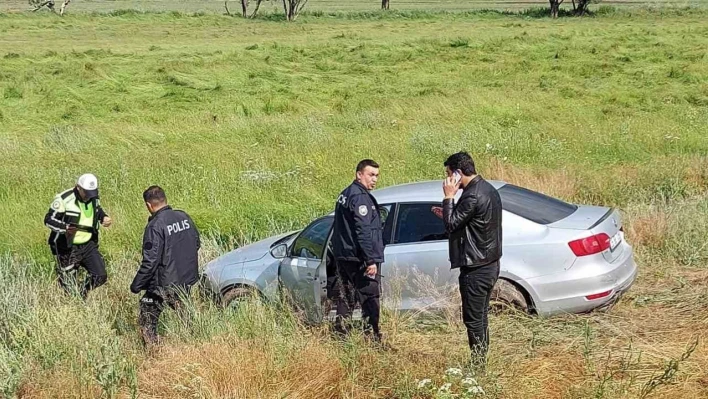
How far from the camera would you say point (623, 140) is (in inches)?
593

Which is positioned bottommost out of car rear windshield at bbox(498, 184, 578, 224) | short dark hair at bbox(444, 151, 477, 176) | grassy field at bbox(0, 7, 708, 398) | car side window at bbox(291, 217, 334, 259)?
grassy field at bbox(0, 7, 708, 398)

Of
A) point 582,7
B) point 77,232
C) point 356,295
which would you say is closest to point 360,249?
point 356,295

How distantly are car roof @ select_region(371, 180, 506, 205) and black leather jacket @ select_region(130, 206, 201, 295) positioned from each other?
1.88 m

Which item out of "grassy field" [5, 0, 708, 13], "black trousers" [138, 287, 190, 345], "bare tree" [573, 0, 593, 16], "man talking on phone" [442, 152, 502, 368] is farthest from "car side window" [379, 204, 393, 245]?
"grassy field" [5, 0, 708, 13]

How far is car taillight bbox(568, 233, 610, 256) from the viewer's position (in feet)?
21.4

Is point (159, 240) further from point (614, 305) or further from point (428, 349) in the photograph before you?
point (614, 305)

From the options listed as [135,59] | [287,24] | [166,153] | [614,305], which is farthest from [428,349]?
[287,24]

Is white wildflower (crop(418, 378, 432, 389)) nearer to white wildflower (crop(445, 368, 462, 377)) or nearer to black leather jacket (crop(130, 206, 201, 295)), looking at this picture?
white wildflower (crop(445, 368, 462, 377))

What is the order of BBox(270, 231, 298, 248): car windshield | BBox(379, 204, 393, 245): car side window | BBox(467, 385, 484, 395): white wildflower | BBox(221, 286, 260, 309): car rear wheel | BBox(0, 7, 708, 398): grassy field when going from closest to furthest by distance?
BBox(467, 385, 484, 395): white wildflower → BBox(0, 7, 708, 398): grassy field → BBox(379, 204, 393, 245): car side window → BBox(221, 286, 260, 309): car rear wheel → BBox(270, 231, 298, 248): car windshield

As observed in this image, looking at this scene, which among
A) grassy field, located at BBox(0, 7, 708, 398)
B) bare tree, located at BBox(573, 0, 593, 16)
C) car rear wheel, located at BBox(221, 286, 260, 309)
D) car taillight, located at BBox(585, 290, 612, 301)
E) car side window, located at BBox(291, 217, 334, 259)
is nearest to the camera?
grassy field, located at BBox(0, 7, 708, 398)

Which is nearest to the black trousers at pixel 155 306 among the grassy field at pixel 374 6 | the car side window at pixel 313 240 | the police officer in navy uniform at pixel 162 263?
the police officer in navy uniform at pixel 162 263

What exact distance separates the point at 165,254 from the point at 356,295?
1.82 meters

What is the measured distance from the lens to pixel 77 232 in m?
8.31

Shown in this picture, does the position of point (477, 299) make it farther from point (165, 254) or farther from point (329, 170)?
point (329, 170)
